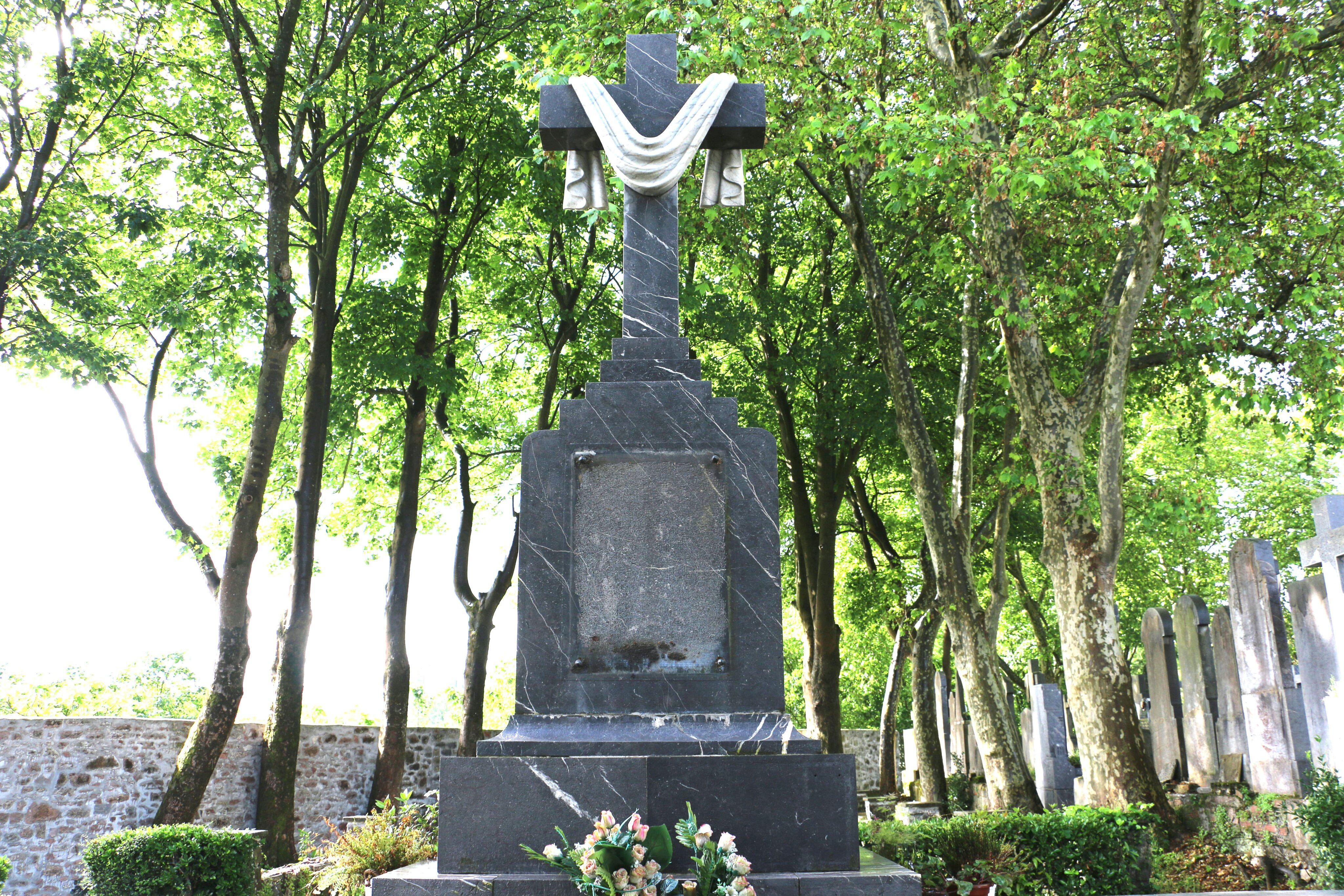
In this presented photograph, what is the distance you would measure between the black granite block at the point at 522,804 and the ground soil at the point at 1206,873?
5363mm

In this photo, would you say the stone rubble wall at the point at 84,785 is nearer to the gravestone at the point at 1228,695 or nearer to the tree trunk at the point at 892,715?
the gravestone at the point at 1228,695

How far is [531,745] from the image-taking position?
5.18 meters

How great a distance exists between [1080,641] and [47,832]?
10.9m

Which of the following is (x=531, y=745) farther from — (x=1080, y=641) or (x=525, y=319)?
(x=525, y=319)

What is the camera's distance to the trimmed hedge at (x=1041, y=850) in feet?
25.3

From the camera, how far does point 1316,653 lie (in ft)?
26.2

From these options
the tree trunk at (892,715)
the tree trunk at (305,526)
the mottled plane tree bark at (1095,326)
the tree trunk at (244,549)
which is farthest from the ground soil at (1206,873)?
the tree trunk at (892,715)

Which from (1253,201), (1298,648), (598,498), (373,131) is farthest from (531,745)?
(373,131)

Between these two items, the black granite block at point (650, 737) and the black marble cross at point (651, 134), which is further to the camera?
the black marble cross at point (651, 134)

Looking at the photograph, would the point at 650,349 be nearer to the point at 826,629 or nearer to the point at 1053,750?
the point at 1053,750

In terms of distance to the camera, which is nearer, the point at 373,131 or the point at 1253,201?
the point at 1253,201

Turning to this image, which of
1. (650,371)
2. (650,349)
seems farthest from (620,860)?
(650,349)

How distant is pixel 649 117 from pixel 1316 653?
6.63m

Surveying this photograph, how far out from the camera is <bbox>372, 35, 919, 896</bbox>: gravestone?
490cm
